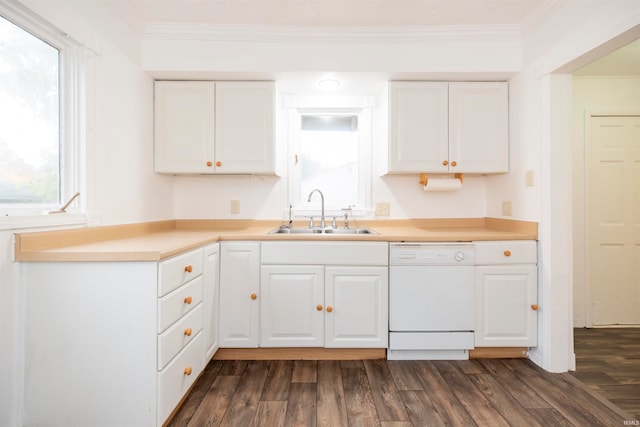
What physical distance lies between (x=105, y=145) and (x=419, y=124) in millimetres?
2070

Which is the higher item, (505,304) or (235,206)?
(235,206)

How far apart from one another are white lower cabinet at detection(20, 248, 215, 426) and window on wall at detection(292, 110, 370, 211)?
168cm

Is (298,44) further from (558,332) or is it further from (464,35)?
(558,332)

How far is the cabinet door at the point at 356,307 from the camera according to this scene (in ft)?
7.04

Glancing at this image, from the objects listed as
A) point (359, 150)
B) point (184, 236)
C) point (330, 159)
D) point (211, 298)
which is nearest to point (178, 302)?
point (211, 298)

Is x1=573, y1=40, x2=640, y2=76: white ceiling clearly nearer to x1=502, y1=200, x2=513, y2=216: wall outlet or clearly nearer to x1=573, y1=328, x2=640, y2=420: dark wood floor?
x1=502, y1=200, x2=513, y2=216: wall outlet

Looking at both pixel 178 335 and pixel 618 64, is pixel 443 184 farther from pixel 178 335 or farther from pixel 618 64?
pixel 178 335

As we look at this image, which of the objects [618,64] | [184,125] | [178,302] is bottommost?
[178,302]

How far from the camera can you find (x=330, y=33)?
2.28m

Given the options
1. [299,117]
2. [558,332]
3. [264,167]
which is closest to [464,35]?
[299,117]

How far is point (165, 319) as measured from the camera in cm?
144

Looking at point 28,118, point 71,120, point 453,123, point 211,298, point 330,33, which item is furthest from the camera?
point 453,123

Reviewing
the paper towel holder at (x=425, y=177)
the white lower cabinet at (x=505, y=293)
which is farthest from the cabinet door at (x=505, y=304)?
the paper towel holder at (x=425, y=177)

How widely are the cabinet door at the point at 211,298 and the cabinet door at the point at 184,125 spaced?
0.75m
